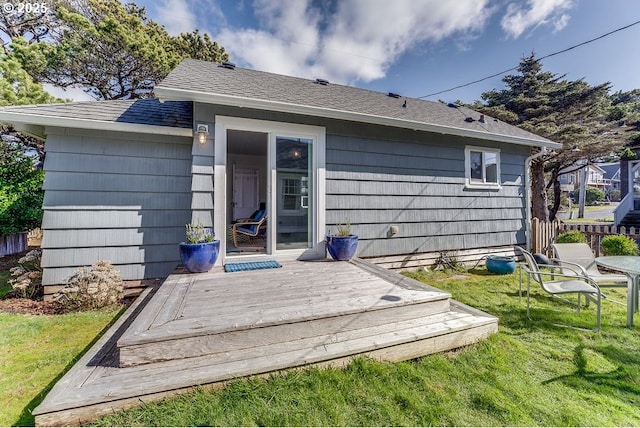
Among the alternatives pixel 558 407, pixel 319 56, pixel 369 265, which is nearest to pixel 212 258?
pixel 369 265

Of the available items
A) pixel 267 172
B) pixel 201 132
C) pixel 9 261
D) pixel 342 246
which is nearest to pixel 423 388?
pixel 342 246

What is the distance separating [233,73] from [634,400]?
6.68 meters

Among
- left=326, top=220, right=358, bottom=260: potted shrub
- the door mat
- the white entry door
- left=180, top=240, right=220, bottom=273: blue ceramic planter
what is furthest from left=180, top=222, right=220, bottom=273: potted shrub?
the white entry door

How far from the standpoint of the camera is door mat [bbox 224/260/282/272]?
3705 mm

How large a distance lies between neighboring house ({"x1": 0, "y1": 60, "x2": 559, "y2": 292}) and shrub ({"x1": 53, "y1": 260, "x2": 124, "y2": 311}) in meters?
0.27

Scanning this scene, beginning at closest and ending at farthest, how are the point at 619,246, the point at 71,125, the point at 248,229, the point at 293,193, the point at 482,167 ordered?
the point at 71,125, the point at 293,193, the point at 619,246, the point at 248,229, the point at 482,167

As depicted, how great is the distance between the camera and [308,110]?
4.11 m

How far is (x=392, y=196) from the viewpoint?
17.0 ft

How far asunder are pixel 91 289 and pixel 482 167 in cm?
771

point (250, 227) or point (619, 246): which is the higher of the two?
point (250, 227)

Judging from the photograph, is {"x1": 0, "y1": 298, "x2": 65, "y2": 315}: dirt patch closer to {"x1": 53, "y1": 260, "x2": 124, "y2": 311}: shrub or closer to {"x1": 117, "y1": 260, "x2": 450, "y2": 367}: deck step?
{"x1": 53, "y1": 260, "x2": 124, "y2": 311}: shrub

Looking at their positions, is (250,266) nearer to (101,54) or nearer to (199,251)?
(199,251)

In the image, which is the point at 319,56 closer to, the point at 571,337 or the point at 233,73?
the point at 233,73

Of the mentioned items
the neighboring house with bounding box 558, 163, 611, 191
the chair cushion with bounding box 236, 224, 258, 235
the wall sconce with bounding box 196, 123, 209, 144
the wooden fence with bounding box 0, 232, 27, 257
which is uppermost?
the neighboring house with bounding box 558, 163, 611, 191
